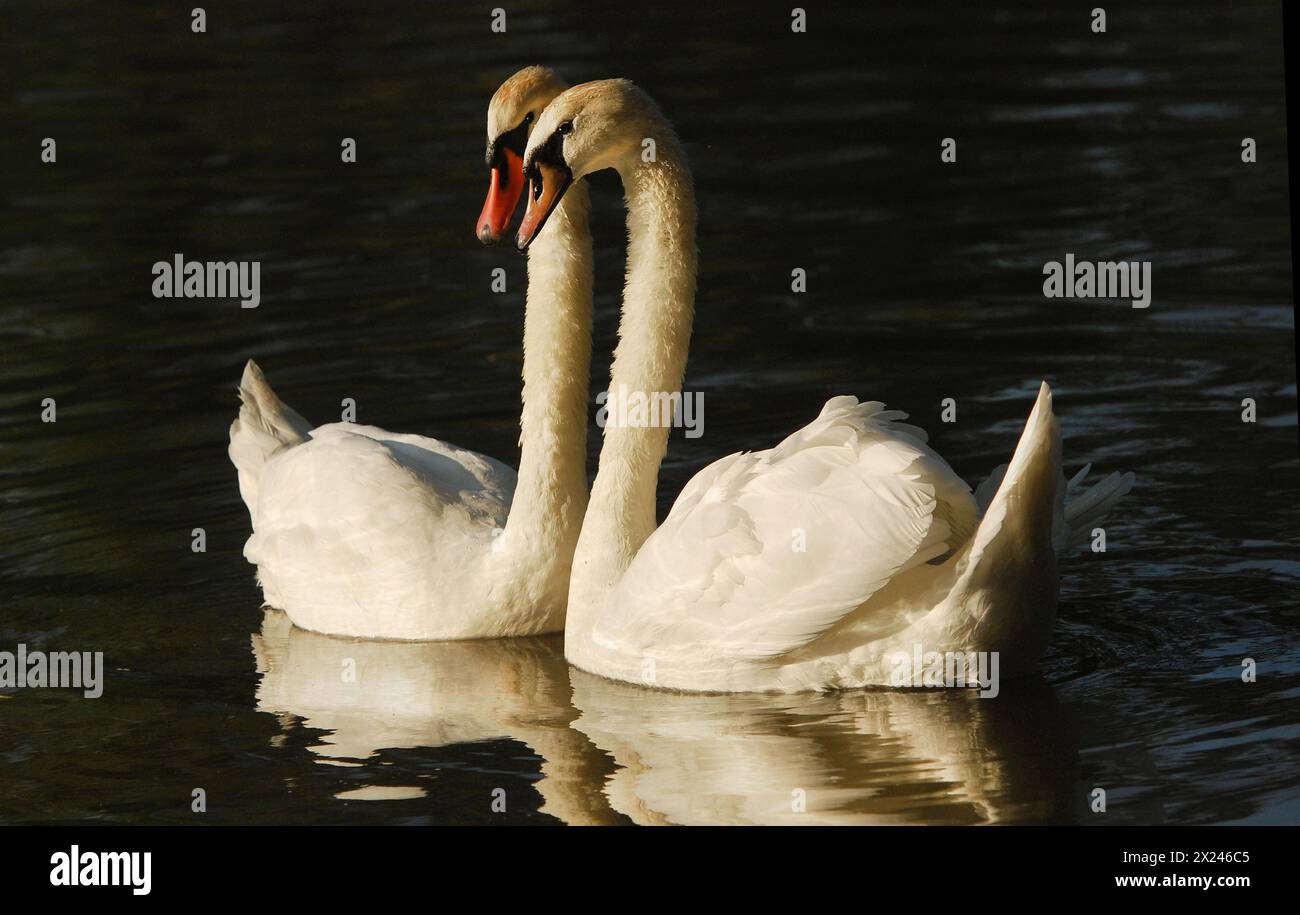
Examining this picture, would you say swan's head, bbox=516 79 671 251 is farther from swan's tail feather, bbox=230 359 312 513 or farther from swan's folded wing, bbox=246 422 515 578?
swan's tail feather, bbox=230 359 312 513

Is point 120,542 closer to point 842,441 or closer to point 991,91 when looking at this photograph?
point 842,441

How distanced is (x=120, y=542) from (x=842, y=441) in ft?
14.9

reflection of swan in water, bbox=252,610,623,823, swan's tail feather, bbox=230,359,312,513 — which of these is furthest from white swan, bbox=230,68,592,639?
swan's tail feather, bbox=230,359,312,513

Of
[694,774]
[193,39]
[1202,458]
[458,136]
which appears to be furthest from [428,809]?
[193,39]

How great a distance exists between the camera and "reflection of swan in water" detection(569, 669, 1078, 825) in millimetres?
7812

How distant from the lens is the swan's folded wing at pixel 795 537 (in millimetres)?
8125

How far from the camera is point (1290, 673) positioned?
877cm

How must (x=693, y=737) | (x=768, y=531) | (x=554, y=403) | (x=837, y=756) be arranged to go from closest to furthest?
(x=837, y=756)
(x=768, y=531)
(x=693, y=737)
(x=554, y=403)

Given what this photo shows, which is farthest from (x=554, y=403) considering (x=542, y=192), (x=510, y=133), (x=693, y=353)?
→ (x=693, y=353)

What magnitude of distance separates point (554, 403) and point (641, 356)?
0.58 meters

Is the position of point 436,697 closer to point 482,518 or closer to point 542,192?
point 482,518

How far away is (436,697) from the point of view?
9250 mm

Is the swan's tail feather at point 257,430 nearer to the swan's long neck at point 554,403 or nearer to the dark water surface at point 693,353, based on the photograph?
the dark water surface at point 693,353

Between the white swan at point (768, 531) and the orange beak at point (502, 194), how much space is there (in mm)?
202
